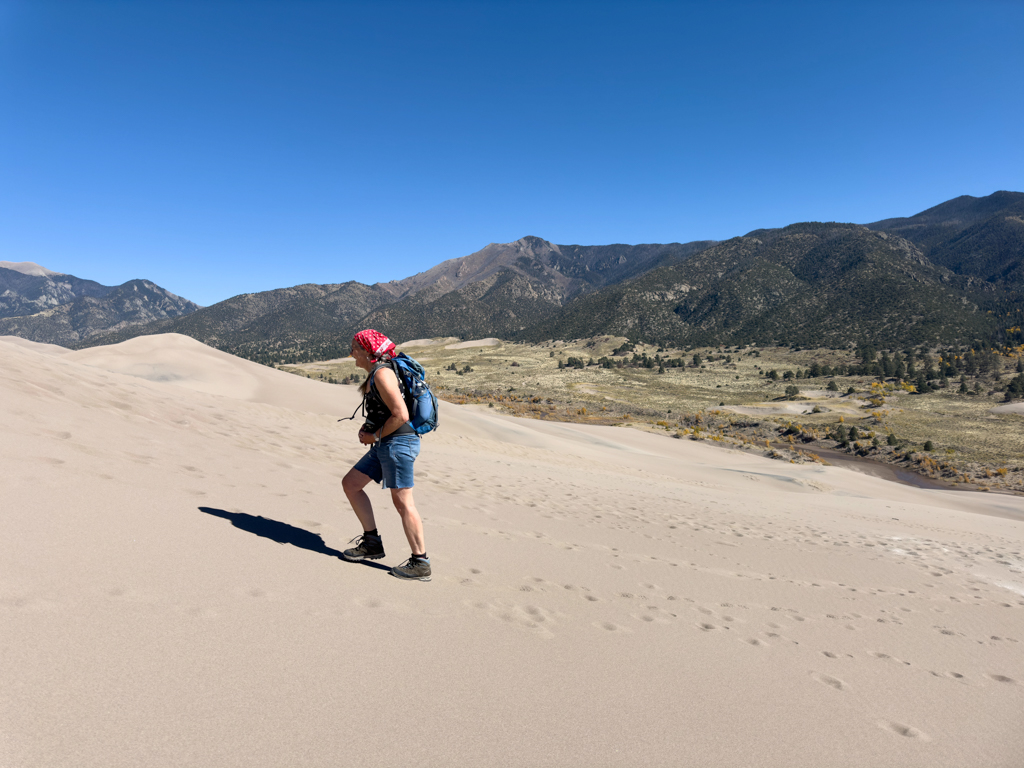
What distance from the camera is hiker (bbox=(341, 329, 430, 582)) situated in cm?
363

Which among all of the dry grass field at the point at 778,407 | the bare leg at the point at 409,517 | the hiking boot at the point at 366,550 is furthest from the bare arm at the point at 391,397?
the dry grass field at the point at 778,407

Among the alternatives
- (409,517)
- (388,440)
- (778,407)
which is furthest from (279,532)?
(778,407)

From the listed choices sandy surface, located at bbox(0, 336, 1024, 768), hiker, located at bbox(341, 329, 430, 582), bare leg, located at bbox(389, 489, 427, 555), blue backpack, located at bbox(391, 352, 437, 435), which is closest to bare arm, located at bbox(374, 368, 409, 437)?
hiker, located at bbox(341, 329, 430, 582)

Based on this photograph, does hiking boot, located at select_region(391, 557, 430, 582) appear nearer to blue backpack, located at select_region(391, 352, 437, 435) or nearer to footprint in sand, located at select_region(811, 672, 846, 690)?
blue backpack, located at select_region(391, 352, 437, 435)

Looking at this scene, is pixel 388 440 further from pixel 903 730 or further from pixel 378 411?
pixel 903 730

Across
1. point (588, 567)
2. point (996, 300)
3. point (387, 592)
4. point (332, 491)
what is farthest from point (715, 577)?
point (996, 300)

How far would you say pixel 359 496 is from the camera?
13.2 ft

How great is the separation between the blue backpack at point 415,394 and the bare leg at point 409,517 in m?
0.47

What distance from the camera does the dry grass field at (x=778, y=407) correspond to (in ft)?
95.4

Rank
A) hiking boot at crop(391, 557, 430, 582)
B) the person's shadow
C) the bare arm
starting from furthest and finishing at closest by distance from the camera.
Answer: the person's shadow, hiking boot at crop(391, 557, 430, 582), the bare arm

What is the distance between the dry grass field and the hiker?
26875 mm

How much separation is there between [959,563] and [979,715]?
556 centimetres

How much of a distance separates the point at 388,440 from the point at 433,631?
135 cm

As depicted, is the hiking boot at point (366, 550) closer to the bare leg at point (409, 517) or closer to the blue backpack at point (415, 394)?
the bare leg at point (409, 517)
